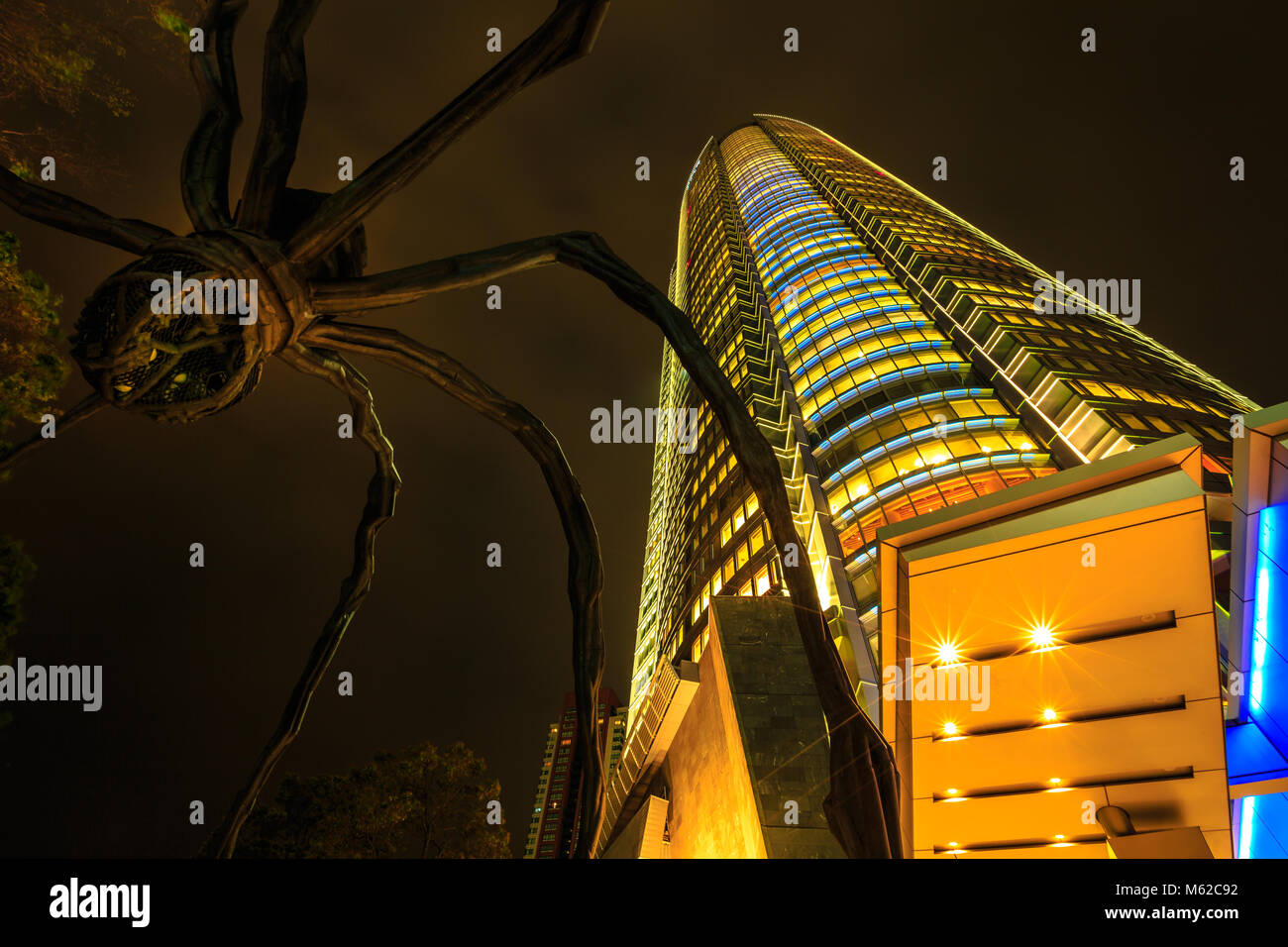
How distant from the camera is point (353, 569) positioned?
3.18 m

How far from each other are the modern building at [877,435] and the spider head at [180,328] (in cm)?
344

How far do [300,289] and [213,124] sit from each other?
1081mm

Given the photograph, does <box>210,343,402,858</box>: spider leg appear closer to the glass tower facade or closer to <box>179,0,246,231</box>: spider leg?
<box>179,0,246,231</box>: spider leg

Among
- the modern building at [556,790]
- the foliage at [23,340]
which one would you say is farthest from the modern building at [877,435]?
the modern building at [556,790]

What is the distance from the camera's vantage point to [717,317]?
4197 centimetres

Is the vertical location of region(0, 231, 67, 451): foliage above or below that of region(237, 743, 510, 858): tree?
above

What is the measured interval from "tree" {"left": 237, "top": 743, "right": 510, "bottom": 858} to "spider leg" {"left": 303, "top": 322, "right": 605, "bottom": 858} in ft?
67.8

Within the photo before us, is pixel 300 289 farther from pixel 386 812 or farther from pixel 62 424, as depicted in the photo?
pixel 386 812

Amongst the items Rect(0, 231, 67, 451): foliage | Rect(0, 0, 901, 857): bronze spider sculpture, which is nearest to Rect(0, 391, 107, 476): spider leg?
Rect(0, 0, 901, 857): bronze spider sculpture

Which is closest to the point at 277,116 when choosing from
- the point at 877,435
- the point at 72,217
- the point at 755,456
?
the point at 72,217

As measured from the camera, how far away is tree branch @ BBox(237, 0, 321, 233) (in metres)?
2.54
